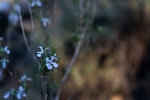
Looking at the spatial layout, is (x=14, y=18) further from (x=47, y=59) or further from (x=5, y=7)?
(x=47, y=59)

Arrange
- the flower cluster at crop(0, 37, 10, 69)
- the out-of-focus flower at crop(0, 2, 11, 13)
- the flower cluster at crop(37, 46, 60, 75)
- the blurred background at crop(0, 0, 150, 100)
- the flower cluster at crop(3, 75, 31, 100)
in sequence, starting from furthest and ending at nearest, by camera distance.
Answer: the out-of-focus flower at crop(0, 2, 11, 13) → the blurred background at crop(0, 0, 150, 100) → the flower cluster at crop(0, 37, 10, 69) → the flower cluster at crop(3, 75, 31, 100) → the flower cluster at crop(37, 46, 60, 75)

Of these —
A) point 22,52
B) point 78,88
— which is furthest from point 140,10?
point 22,52

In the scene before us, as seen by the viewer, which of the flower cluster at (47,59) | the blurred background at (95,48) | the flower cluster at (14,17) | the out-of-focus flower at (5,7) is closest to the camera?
the flower cluster at (47,59)

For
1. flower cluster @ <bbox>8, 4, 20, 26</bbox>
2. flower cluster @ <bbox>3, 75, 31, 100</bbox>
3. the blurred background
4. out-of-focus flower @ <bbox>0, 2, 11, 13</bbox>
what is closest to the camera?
flower cluster @ <bbox>3, 75, 31, 100</bbox>

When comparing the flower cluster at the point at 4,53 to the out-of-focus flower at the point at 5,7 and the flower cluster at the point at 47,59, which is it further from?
the out-of-focus flower at the point at 5,7

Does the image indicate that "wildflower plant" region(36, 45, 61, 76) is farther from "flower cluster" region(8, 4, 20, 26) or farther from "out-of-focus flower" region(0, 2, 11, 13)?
"out-of-focus flower" region(0, 2, 11, 13)

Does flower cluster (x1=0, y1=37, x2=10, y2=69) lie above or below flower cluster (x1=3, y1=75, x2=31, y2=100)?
above

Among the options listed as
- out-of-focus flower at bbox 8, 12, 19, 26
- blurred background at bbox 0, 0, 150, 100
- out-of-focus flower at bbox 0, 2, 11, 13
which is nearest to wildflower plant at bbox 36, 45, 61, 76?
blurred background at bbox 0, 0, 150, 100

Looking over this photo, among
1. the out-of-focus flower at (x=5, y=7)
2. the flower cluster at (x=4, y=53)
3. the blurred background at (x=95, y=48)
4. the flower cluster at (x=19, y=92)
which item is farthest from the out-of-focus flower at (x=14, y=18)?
the flower cluster at (x=19, y=92)
